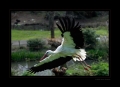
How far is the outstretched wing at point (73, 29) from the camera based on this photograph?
8531 mm

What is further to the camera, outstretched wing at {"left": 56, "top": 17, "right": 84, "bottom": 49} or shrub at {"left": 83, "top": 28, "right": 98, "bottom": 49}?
shrub at {"left": 83, "top": 28, "right": 98, "bottom": 49}

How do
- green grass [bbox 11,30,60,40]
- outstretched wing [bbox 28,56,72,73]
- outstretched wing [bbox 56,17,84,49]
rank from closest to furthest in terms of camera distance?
outstretched wing [bbox 56,17,84,49]
outstretched wing [bbox 28,56,72,73]
green grass [bbox 11,30,60,40]

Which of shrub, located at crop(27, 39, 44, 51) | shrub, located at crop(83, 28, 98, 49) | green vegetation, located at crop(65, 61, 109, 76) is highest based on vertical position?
shrub, located at crop(83, 28, 98, 49)

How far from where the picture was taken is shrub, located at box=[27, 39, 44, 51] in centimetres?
901

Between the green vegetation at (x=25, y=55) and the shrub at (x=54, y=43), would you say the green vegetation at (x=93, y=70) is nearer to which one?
the shrub at (x=54, y=43)

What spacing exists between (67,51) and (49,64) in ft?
1.12

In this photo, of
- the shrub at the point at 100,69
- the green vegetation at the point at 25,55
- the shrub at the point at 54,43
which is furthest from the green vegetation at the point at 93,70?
the green vegetation at the point at 25,55

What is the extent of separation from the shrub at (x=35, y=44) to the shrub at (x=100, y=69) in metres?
0.88

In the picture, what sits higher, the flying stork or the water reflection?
the flying stork

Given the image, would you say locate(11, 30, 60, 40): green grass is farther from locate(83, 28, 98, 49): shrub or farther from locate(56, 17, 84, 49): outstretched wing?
locate(83, 28, 98, 49): shrub

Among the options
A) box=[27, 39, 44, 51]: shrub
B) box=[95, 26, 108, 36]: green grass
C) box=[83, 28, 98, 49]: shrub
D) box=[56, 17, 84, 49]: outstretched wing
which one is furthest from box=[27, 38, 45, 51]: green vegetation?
box=[95, 26, 108, 36]: green grass

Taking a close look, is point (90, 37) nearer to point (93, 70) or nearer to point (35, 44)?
point (93, 70)

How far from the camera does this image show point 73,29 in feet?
28.2
